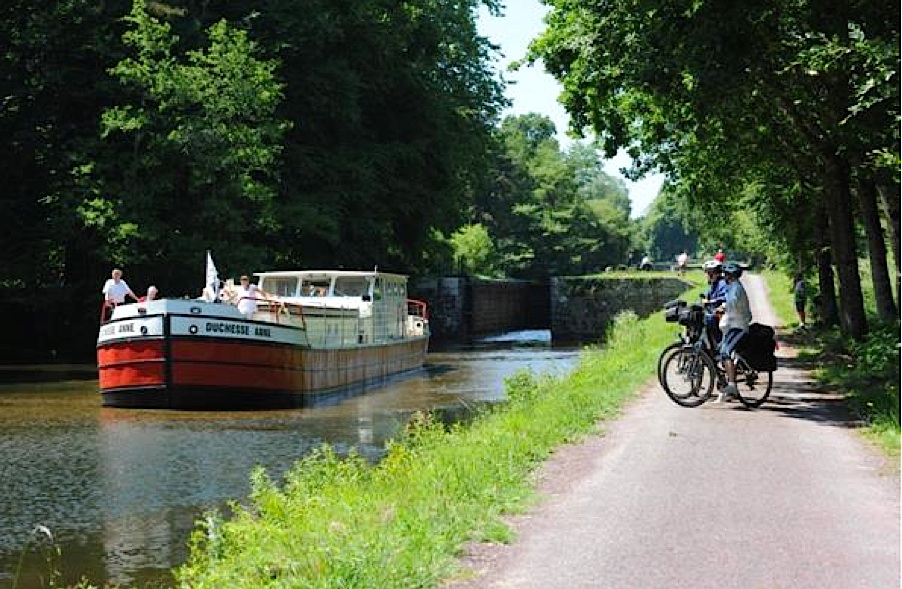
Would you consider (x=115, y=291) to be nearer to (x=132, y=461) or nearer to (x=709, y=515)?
(x=132, y=461)

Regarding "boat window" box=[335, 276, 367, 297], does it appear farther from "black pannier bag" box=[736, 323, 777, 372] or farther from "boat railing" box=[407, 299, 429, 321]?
"black pannier bag" box=[736, 323, 777, 372]

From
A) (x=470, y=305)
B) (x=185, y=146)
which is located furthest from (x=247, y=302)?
(x=470, y=305)

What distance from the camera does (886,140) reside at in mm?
14875

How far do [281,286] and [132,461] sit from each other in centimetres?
1343

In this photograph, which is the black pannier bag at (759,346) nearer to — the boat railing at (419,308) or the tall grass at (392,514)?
the tall grass at (392,514)

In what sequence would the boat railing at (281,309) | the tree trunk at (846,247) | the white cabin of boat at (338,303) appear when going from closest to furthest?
the tree trunk at (846,247)
the boat railing at (281,309)
the white cabin of boat at (338,303)

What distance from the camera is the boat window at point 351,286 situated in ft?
97.6

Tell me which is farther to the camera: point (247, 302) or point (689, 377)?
point (247, 302)

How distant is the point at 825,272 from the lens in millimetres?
30000

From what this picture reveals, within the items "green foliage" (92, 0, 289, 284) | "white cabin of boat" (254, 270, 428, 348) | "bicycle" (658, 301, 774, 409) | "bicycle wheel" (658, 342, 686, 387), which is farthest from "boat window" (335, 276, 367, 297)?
"bicycle" (658, 301, 774, 409)

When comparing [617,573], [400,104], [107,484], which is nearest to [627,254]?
[400,104]

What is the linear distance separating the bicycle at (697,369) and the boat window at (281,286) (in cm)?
1574

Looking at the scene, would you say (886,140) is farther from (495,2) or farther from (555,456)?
(495,2)

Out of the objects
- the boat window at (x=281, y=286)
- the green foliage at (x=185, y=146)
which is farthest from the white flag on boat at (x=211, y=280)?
the green foliage at (x=185, y=146)
